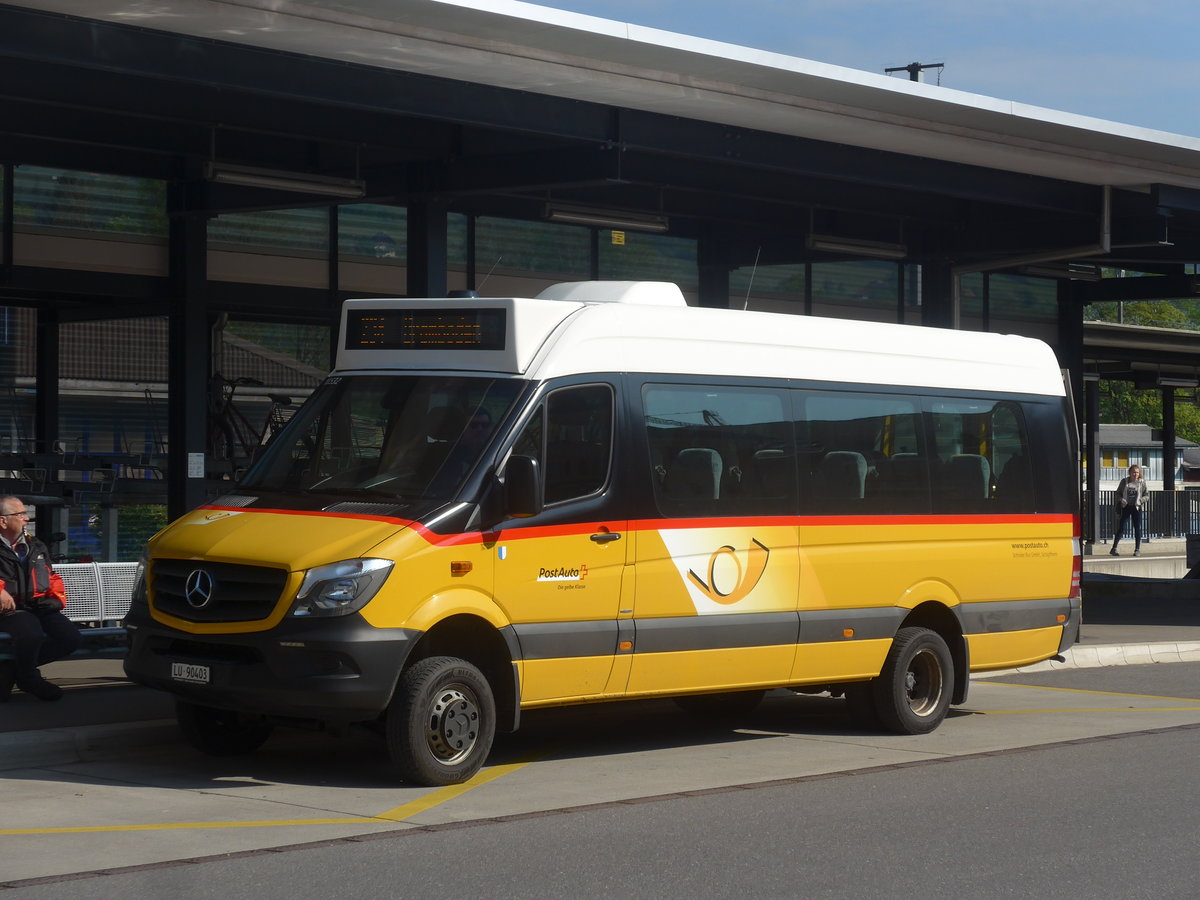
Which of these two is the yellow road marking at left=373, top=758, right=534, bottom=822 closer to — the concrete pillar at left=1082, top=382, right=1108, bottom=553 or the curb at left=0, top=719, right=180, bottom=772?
the curb at left=0, top=719, right=180, bottom=772

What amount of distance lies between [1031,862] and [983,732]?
481 centimetres

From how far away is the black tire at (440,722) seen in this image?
30.7 ft

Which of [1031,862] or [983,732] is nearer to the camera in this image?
[1031,862]

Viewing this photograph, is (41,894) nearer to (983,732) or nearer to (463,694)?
(463,694)

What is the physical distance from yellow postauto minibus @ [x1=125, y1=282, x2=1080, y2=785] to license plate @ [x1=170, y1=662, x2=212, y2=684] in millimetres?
17

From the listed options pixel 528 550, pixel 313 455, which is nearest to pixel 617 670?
pixel 528 550

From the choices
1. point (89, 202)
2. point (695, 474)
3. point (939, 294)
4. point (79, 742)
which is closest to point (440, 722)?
point (695, 474)

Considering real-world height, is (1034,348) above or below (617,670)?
above

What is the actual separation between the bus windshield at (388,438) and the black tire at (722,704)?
384 centimetres

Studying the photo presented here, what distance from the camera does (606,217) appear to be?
1853 cm

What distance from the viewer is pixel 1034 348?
530 inches

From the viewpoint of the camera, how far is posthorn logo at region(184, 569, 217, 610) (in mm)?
9516

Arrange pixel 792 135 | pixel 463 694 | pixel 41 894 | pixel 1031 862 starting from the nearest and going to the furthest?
pixel 41 894 < pixel 1031 862 < pixel 463 694 < pixel 792 135

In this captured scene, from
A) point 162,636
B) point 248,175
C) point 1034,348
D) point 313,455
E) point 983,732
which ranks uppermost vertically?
point 248,175
